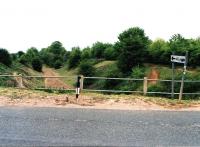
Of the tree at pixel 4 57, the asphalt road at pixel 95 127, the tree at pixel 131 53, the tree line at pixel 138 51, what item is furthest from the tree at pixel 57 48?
the asphalt road at pixel 95 127

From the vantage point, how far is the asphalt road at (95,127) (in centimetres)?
1036

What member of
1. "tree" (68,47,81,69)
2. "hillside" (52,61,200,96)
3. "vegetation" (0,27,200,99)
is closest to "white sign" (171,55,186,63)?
"hillside" (52,61,200,96)

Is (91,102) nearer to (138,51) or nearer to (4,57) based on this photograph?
(4,57)

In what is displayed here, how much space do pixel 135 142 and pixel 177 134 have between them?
188 centimetres

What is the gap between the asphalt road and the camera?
34.0 feet

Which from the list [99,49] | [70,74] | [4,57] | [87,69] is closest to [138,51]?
[87,69]

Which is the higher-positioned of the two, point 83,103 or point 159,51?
point 159,51

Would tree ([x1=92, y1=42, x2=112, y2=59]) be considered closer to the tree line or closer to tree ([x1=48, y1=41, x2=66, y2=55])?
the tree line

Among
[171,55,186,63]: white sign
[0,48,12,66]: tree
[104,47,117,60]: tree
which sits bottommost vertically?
[171,55,186,63]: white sign

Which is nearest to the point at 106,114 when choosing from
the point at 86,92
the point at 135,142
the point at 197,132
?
the point at 197,132

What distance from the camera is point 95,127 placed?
12.6m

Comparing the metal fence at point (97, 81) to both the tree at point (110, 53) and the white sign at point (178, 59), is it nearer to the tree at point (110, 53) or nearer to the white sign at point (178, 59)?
the white sign at point (178, 59)

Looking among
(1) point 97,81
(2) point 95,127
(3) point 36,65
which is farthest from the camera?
(3) point 36,65

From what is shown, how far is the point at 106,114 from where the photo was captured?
1612 centimetres
